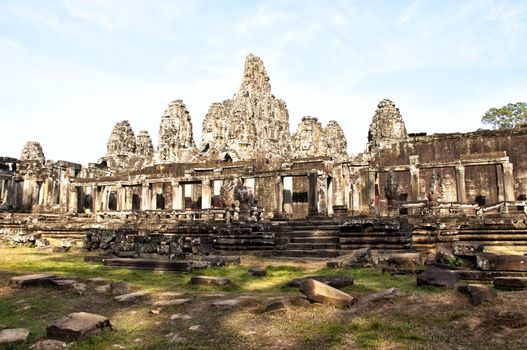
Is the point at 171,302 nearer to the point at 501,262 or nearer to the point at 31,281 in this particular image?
the point at 31,281

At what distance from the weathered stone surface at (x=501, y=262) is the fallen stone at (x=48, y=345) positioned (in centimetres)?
660

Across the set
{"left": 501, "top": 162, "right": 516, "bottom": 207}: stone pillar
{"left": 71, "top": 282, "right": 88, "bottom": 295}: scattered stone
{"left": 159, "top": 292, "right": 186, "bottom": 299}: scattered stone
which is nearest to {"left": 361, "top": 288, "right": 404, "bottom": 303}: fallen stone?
{"left": 159, "top": 292, "right": 186, "bottom": 299}: scattered stone

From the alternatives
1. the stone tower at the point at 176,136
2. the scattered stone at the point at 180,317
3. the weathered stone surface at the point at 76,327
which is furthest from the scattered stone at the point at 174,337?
the stone tower at the point at 176,136

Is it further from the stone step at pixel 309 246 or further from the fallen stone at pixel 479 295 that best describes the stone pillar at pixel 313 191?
the fallen stone at pixel 479 295

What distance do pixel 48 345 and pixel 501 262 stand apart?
6.87m

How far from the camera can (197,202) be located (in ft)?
108

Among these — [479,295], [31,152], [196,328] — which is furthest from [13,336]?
[31,152]

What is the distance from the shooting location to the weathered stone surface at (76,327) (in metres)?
4.40

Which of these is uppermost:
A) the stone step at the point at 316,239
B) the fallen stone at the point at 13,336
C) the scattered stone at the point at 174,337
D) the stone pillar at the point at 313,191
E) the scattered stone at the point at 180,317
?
the stone pillar at the point at 313,191

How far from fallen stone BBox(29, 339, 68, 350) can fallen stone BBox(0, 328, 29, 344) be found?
33cm

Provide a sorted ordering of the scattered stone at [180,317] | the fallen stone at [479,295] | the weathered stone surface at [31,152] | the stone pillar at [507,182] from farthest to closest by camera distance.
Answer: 1. the weathered stone surface at [31,152]
2. the stone pillar at [507,182]
3. the scattered stone at [180,317]
4. the fallen stone at [479,295]

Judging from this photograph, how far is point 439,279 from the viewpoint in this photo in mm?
6398

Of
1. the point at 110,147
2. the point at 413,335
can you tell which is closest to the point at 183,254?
the point at 413,335

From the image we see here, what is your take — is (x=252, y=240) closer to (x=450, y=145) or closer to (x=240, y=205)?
(x=240, y=205)
